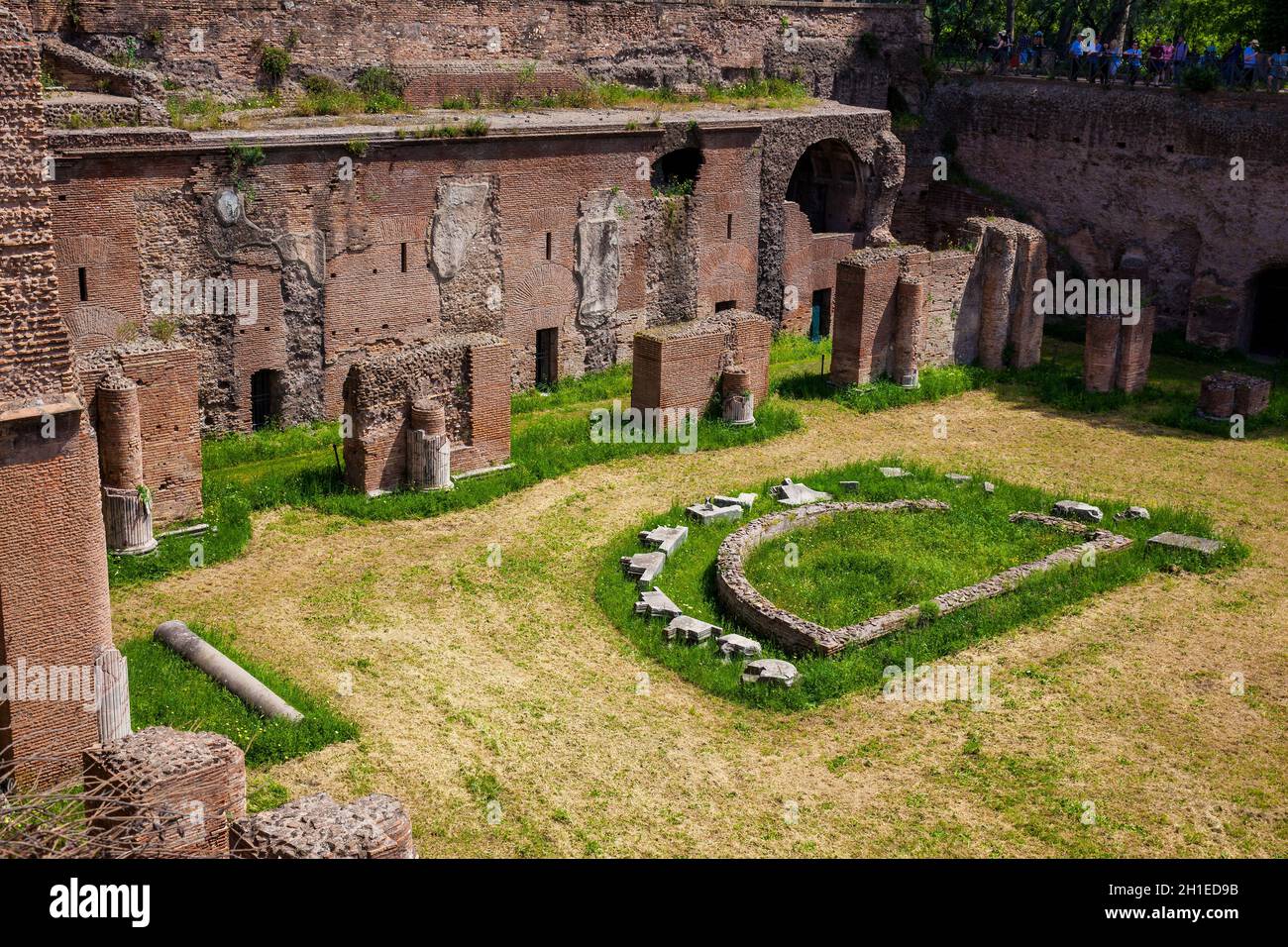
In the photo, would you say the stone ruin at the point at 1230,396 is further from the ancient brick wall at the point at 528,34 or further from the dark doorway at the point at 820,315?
the ancient brick wall at the point at 528,34

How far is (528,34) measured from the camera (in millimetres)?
25422

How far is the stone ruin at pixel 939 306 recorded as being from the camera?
71.5 feet

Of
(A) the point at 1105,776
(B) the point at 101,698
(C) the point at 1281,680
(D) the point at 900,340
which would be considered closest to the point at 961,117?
(D) the point at 900,340

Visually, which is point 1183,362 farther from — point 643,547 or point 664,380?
point 643,547

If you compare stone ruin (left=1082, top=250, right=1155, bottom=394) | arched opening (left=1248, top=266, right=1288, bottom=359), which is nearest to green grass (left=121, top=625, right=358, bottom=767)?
stone ruin (left=1082, top=250, right=1155, bottom=394)

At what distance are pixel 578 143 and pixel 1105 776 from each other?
12949 mm

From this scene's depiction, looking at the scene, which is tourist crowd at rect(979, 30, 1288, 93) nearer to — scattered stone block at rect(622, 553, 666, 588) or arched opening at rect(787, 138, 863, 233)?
arched opening at rect(787, 138, 863, 233)

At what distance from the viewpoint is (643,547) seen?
631 inches

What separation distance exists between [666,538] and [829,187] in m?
13.1

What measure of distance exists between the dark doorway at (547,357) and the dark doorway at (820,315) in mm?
5484

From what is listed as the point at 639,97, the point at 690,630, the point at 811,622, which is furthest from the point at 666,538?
the point at 639,97

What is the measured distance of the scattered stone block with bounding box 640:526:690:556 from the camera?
15.9 metres

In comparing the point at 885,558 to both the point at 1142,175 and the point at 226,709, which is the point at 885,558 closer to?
the point at 226,709

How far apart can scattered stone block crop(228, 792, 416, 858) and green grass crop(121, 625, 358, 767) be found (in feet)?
8.47
